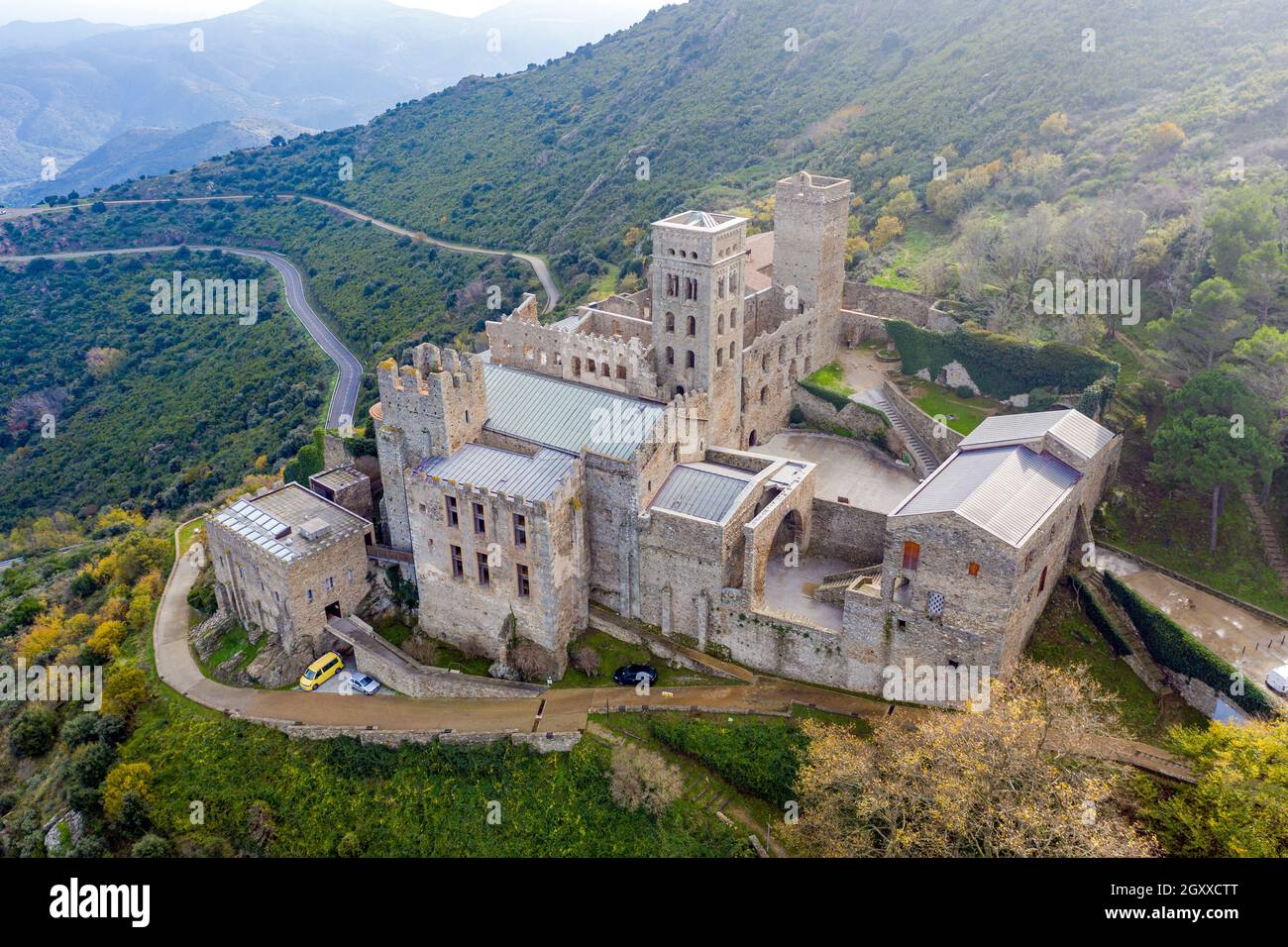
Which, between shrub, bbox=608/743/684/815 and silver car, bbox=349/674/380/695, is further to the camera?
silver car, bbox=349/674/380/695

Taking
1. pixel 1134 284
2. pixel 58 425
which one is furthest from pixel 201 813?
pixel 58 425

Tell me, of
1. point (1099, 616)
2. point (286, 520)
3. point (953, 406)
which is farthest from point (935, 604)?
→ point (286, 520)

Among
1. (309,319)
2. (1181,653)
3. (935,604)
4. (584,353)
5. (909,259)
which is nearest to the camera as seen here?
(935,604)

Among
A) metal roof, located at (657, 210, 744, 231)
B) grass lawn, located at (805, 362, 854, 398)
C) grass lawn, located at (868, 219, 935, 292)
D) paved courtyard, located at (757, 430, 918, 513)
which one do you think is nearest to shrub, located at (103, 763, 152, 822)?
paved courtyard, located at (757, 430, 918, 513)

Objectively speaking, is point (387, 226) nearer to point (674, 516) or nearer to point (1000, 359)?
point (1000, 359)

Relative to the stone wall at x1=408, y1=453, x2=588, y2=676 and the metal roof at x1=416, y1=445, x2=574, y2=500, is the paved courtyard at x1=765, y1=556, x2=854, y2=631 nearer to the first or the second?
the stone wall at x1=408, y1=453, x2=588, y2=676

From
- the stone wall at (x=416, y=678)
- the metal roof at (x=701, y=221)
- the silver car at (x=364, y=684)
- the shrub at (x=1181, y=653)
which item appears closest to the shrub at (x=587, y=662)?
the stone wall at (x=416, y=678)
